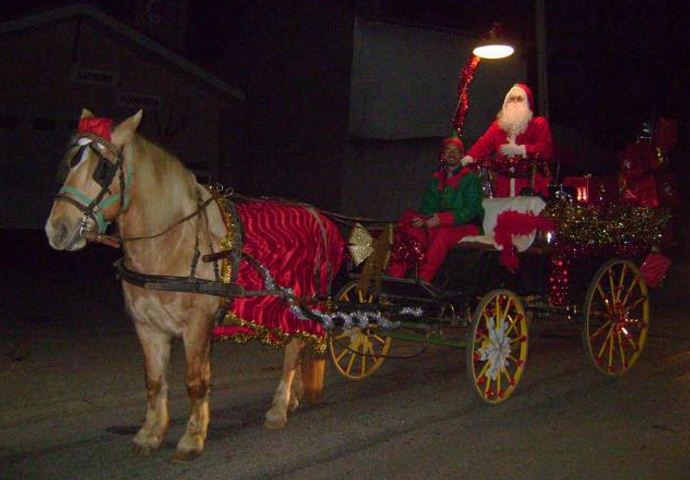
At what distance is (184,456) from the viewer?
15.7 ft

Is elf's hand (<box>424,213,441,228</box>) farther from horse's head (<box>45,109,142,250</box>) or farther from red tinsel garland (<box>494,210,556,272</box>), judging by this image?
horse's head (<box>45,109,142,250</box>)

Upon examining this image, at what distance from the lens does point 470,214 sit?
6859 millimetres

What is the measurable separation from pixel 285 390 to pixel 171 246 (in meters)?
1.53

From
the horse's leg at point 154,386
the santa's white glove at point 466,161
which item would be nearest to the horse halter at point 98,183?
the horse's leg at point 154,386

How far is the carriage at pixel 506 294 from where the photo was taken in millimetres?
6418

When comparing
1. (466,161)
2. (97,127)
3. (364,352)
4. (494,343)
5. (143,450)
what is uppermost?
(466,161)

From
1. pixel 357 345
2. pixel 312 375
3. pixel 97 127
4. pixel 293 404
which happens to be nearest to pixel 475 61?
pixel 357 345

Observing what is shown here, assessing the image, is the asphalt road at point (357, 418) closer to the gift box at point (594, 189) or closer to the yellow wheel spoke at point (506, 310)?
the yellow wheel spoke at point (506, 310)

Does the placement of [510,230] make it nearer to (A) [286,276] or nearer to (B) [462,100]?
(B) [462,100]

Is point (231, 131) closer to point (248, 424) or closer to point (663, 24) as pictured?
point (663, 24)

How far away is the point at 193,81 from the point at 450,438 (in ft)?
52.6

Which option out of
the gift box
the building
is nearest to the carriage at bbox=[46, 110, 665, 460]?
the gift box

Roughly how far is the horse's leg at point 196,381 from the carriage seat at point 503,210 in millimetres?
2903

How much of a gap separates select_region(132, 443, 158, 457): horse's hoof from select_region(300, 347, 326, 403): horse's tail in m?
1.51
